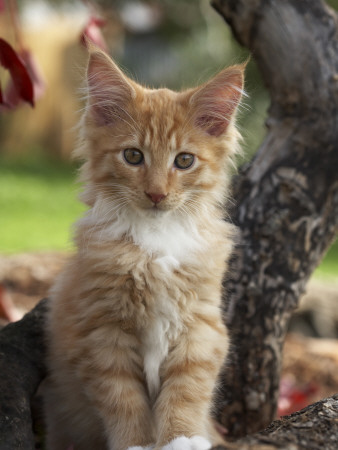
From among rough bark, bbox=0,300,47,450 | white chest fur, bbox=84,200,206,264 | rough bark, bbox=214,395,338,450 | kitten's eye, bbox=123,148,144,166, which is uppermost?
kitten's eye, bbox=123,148,144,166

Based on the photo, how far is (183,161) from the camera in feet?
6.44

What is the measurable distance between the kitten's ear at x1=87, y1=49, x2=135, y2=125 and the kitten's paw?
103cm

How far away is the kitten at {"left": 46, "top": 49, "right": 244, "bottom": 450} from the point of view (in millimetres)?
1860

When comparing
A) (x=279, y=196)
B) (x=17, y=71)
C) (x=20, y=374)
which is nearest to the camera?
(x=17, y=71)

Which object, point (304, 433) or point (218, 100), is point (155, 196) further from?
point (304, 433)

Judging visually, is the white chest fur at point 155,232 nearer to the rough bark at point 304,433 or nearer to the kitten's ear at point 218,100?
the kitten's ear at point 218,100

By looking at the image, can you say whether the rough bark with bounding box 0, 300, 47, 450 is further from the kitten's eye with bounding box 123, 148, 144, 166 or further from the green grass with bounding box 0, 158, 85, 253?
the green grass with bounding box 0, 158, 85, 253

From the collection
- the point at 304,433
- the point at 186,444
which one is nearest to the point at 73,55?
the point at 186,444

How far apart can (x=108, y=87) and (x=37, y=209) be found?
17.7 ft

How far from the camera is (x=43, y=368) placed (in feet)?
7.31

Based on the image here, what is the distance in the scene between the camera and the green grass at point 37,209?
20.1 ft

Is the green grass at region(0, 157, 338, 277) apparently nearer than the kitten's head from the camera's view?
No

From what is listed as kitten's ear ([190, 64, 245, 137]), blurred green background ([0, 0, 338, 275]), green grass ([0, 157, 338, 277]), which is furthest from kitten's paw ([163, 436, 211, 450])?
blurred green background ([0, 0, 338, 275])

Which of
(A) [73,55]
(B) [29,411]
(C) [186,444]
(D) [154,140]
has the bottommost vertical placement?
(A) [73,55]
